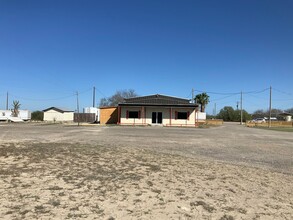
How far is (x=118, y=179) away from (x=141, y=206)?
6.05ft

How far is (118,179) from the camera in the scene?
21.5 ft

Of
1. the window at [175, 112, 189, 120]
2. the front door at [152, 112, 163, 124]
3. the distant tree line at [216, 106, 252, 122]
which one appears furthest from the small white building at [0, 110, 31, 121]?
the distant tree line at [216, 106, 252, 122]

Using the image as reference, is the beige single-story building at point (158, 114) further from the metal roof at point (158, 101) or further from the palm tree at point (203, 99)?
the palm tree at point (203, 99)

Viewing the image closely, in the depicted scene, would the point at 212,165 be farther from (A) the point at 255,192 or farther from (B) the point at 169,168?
(A) the point at 255,192

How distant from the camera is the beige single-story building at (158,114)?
41.4 meters

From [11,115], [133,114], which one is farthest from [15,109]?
[133,114]

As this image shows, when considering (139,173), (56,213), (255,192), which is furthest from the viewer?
(139,173)

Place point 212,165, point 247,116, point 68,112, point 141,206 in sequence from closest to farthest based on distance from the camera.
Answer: point 141,206, point 212,165, point 68,112, point 247,116

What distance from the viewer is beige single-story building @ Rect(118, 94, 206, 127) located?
4140 cm

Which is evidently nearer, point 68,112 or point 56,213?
point 56,213

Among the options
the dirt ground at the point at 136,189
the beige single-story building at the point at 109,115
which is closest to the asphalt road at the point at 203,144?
the dirt ground at the point at 136,189

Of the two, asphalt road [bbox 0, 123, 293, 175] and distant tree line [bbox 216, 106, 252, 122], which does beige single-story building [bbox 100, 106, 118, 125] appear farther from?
distant tree line [bbox 216, 106, 252, 122]

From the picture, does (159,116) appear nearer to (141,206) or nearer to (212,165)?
(212,165)

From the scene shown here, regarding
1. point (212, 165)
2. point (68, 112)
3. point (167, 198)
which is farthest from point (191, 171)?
point (68, 112)
